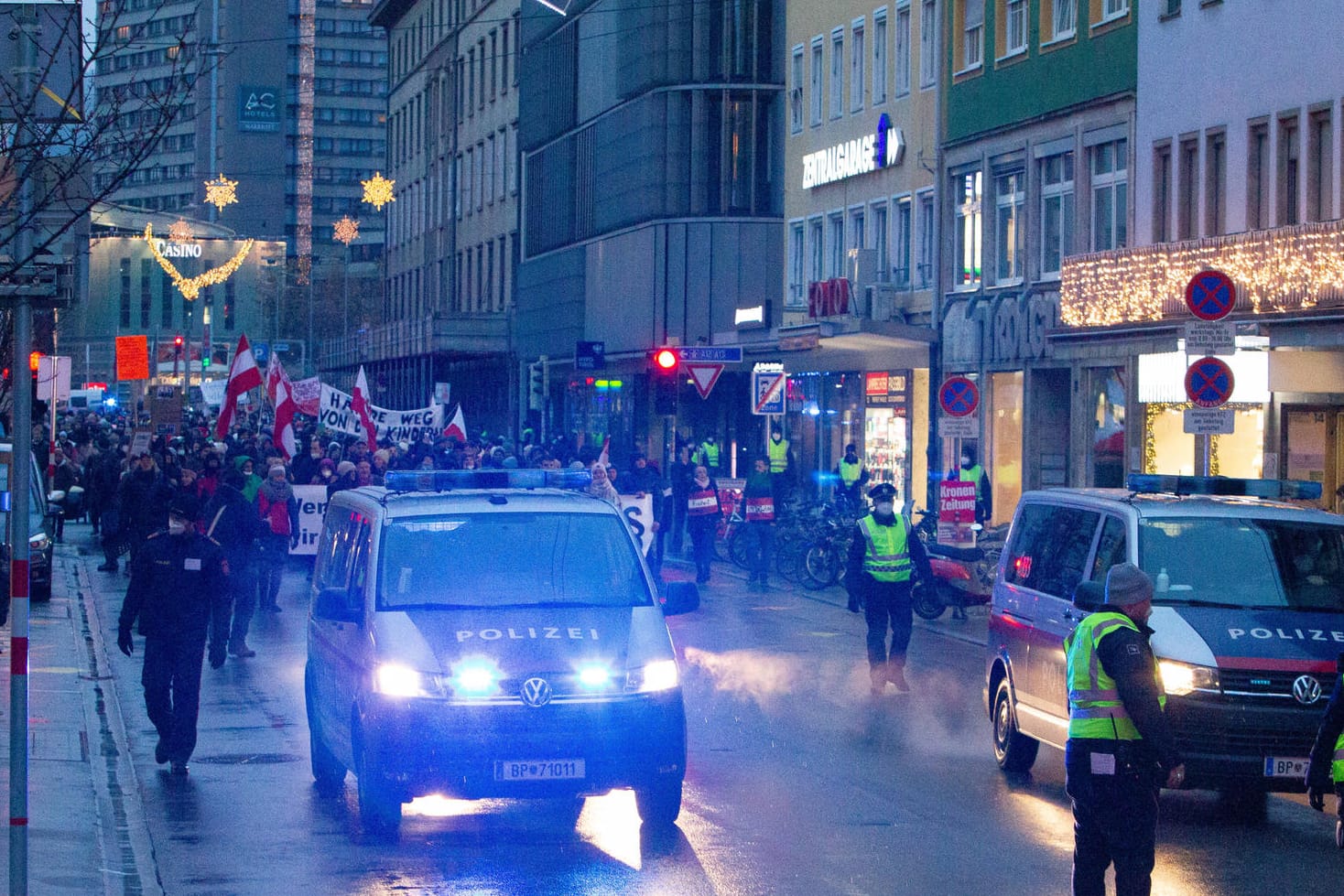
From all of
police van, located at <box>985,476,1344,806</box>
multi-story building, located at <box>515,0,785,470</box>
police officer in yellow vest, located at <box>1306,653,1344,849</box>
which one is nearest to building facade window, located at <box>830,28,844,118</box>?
multi-story building, located at <box>515,0,785,470</box>

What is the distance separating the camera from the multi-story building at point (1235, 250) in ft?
91.0

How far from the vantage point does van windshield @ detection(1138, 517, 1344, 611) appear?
12617 mm

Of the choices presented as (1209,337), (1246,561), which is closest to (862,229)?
(1209,337)

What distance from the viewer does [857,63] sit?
4528 cm

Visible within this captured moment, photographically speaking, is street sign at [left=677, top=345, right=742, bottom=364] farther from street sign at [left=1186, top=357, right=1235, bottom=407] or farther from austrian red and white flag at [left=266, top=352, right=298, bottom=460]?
street sign at [left=1186, top=357, right=1235, bottom=407]

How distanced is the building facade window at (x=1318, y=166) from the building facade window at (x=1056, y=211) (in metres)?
7.56

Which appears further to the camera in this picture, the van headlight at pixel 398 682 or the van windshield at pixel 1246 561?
the van windshield at pixel 1246 561

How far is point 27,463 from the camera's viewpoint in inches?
320

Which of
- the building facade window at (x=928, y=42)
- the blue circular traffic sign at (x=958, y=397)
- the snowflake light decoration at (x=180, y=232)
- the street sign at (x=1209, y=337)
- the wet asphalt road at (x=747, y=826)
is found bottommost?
the wet asphalt road at (x=747, y=826)

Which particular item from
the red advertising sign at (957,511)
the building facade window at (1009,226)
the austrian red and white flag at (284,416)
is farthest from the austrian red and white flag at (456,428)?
the red advertising sign at (957,511)

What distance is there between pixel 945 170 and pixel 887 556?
23.4m

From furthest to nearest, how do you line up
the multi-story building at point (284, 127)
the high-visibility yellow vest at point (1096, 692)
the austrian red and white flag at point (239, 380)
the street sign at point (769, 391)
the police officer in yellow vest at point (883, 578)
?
1. the multi-story building at point (284, 127)
2. the austrian red and white flag at point (239, 380)
3. the street sign at point (769, 391)
4. the police officer in yellow vest at point (883, 578)
5. the high-visibility yellow vest at point (1096, 692)

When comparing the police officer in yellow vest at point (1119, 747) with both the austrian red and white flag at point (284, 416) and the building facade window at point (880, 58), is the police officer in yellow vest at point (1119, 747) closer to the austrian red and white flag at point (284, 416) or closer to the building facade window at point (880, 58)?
the austrian red and white flag at point (284, 416)

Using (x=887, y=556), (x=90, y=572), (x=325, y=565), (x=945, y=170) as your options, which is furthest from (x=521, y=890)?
(x=945, y=170)
